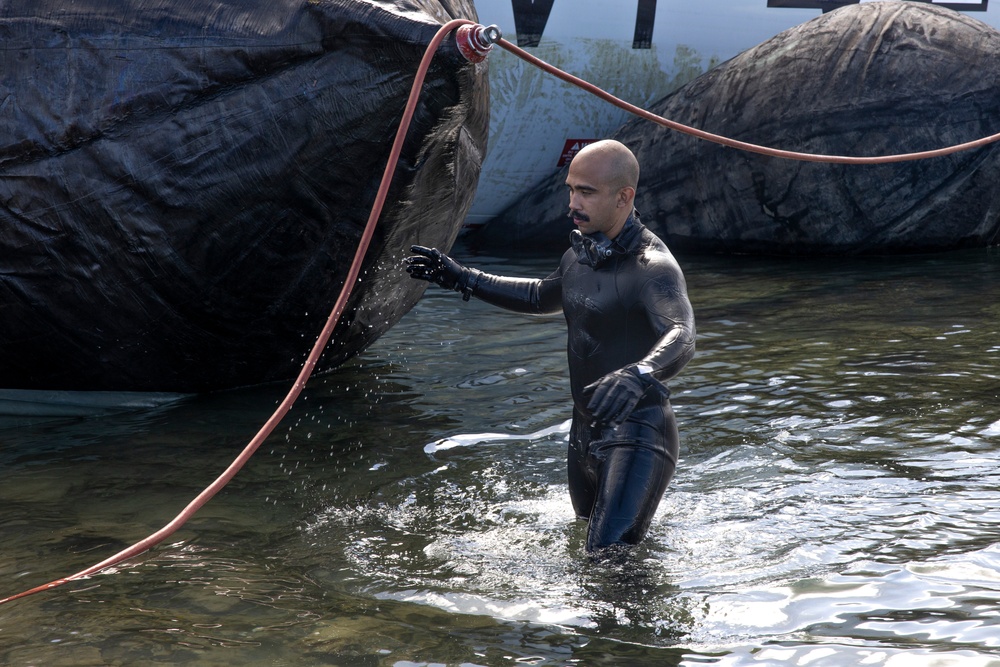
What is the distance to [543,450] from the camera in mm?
4816

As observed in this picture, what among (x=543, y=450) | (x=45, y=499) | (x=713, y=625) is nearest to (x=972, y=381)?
(x=543, y=450)

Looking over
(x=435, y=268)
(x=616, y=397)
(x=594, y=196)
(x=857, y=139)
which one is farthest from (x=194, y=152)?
(x=857, y=139)

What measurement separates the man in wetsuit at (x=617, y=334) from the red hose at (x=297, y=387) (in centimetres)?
61

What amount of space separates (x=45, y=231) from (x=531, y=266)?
5.35 metres

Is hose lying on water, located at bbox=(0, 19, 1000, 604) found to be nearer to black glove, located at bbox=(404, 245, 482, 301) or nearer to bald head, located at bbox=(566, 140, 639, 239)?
black glove, located at bbox=(404, 245, 482, 301)

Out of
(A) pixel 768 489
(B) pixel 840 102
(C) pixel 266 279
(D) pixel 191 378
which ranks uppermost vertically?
(B) pixel 840 102

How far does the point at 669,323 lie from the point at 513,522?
98 cm

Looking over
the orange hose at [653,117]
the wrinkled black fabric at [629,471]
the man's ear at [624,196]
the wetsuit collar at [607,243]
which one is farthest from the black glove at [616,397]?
the orange hose at [653,117]

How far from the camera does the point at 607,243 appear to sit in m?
3.70

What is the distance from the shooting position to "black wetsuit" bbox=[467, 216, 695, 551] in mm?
3498

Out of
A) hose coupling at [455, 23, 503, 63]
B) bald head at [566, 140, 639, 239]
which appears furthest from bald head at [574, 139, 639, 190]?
hose coupling at [455, 23, 503, 63]

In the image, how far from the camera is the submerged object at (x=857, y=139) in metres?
9.46

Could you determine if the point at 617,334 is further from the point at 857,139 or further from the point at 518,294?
the point at 857,139

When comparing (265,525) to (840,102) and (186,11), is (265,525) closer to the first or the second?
(186,11)
